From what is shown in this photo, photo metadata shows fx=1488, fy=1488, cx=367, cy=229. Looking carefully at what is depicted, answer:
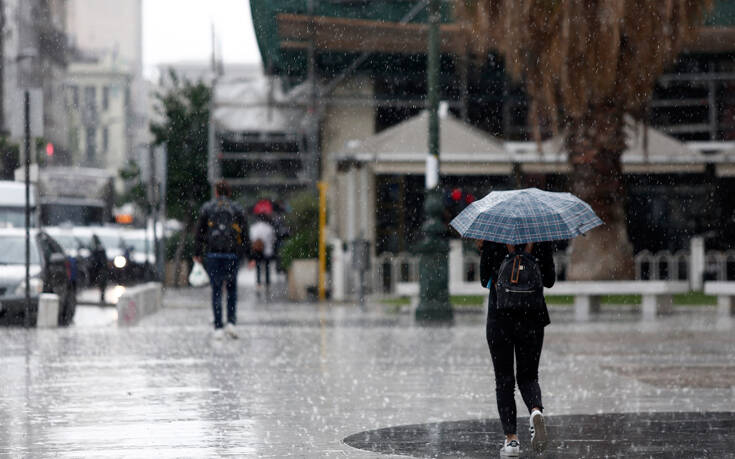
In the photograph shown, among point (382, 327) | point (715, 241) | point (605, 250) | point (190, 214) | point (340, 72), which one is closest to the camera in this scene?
point (382, 327)

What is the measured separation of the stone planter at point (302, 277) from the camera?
27.7m

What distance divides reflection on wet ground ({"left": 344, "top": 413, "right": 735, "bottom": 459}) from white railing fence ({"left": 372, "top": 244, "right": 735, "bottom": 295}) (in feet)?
56.8

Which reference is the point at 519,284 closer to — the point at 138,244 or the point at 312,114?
the point at 312,114

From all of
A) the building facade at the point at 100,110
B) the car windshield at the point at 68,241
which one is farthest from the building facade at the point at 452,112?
the building facade at the point at 100,110

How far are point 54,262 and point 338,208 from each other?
45.4 ft

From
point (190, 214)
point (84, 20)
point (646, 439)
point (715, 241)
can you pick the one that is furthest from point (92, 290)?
point (84, 20)

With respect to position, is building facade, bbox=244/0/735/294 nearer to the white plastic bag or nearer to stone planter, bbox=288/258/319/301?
stone planter, bbox=288/258/319/301

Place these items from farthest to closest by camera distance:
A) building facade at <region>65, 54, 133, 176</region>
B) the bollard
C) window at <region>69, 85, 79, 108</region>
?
building facade at <region>65, 54, 133, 176</region>
window at <region>69, 85, 79, 108</region>
the bollard

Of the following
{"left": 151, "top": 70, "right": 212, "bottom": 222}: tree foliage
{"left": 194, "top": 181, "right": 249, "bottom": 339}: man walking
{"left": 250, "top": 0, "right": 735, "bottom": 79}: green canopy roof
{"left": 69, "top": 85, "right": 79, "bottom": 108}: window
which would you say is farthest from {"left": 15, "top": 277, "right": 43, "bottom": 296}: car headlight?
{"left": 69, "top": 85, "right": 79, "bottom": 108}: window

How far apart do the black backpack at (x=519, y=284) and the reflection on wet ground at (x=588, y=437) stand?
834 millimetres

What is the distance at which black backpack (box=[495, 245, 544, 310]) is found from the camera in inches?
319

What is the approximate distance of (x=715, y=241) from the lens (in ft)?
101

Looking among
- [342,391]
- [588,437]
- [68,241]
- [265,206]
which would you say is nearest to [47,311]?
[342,391]

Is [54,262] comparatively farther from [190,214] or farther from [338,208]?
[190,214]
